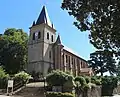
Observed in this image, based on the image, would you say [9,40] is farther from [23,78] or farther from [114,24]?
[114,24]

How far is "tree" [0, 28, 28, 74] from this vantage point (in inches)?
2093

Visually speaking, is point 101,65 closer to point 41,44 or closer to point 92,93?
point 41,44

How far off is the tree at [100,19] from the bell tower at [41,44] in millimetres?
39491

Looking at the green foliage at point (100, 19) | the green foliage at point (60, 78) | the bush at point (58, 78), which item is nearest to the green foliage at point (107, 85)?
the green foliage at point (60, 78)

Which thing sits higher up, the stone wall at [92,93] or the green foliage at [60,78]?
the green foliage at [60,78]

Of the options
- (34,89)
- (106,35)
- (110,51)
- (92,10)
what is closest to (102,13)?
(92,10)

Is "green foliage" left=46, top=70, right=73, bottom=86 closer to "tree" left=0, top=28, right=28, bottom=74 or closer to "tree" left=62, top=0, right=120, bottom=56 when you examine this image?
"tree" left=62, top=0, right=120, bottom=56

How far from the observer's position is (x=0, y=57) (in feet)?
178

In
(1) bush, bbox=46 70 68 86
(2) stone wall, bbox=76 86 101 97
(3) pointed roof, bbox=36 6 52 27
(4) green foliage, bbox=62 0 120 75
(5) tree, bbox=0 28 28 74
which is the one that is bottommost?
(2) stone wall, bbox=76 86 101 97

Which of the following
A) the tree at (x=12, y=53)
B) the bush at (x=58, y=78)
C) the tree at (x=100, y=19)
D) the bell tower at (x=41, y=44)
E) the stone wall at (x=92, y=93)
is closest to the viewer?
the tree at (x=100, y=19)

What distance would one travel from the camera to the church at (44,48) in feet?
181

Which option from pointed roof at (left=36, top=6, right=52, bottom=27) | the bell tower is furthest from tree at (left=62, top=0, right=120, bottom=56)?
pointed roof at (left=36, top=6, right=52, bottom=27)

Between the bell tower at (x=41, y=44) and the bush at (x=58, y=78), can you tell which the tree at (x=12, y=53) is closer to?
the bell tower at (x=41, y=44)

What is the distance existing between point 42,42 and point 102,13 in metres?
43.8
